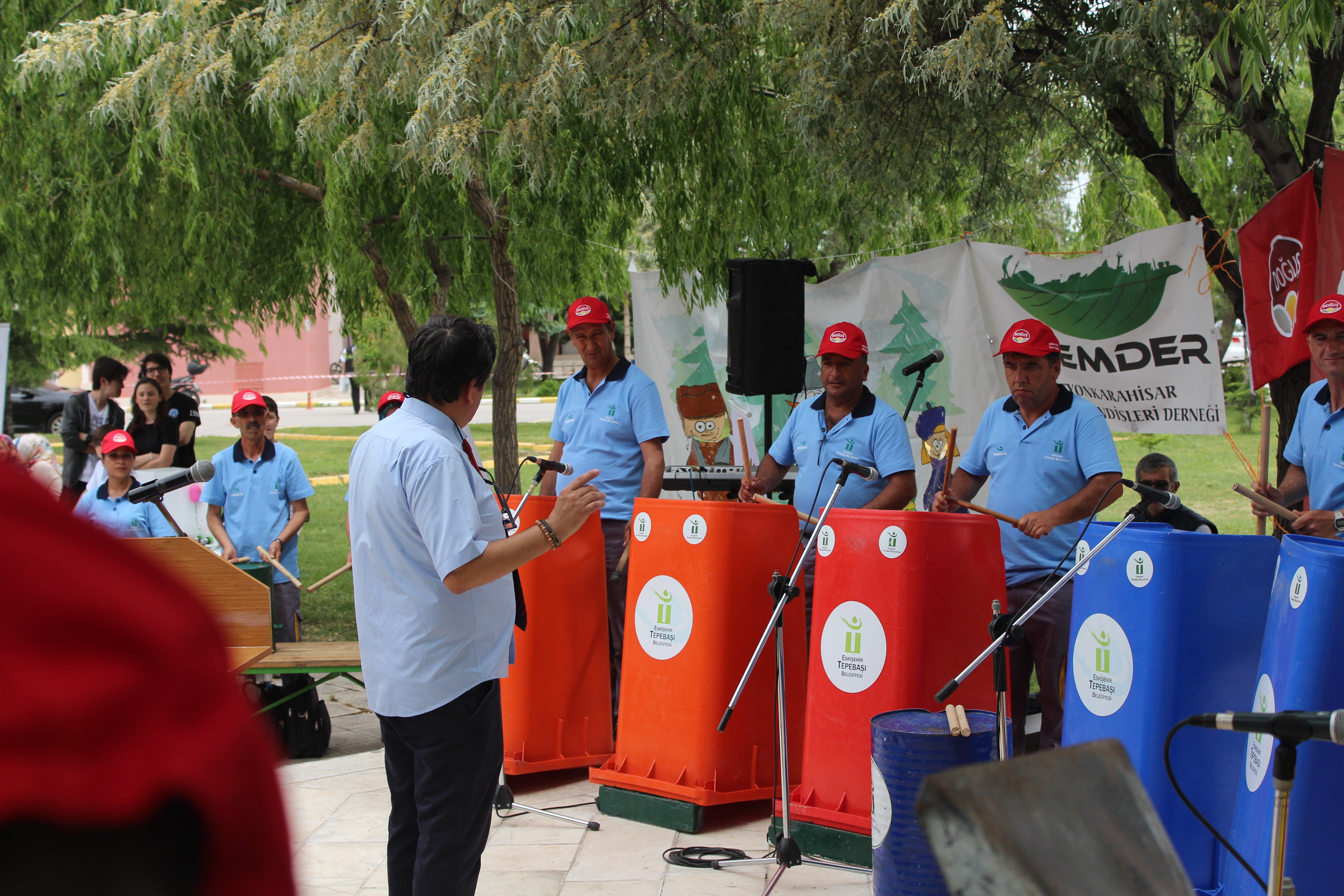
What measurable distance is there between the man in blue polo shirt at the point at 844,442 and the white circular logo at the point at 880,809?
1379 millimetres

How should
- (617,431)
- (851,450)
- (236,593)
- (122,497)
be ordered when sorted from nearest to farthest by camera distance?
(851,450)
(236,593)
(617,431)
(122,497)

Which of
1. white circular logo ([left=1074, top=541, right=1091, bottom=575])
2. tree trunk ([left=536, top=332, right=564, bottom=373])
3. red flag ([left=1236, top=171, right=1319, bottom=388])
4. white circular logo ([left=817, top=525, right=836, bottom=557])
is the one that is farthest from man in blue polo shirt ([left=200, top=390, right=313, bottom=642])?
tree trunk ([left=536, top=332, right=564, bottom=373])

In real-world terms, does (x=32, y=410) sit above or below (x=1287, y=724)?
above

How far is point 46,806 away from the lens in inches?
21.8

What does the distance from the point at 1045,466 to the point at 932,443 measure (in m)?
2.74

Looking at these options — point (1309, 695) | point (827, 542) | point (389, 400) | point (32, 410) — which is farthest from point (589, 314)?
point (32, 410)

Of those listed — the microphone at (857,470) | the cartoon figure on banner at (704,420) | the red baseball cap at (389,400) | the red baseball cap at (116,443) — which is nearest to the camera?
the microphone at (857,470)

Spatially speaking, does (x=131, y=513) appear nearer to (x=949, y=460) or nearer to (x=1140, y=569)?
(x=949, y=460)

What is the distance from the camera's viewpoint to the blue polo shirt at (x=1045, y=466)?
485 cm

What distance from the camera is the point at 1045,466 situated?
4.91 meters

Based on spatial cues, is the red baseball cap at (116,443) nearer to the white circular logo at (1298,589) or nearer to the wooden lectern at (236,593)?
the wooden lectern at (236,593)

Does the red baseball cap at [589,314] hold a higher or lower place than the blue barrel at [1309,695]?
higher

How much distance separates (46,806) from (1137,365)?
751 centimetres

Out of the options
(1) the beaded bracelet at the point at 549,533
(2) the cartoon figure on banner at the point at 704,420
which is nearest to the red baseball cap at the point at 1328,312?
(1) the beaded bracelet at the point at 549,533
